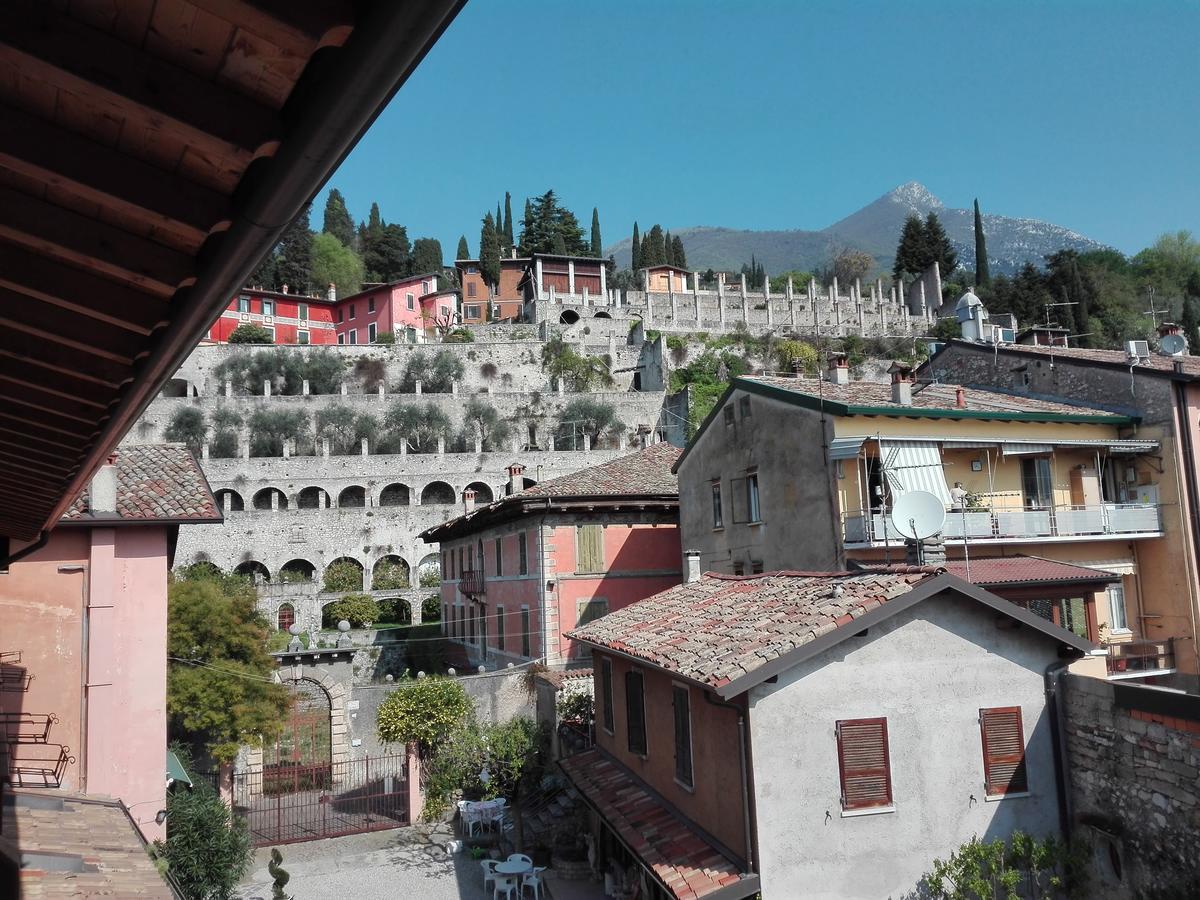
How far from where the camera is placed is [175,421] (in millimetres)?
53562

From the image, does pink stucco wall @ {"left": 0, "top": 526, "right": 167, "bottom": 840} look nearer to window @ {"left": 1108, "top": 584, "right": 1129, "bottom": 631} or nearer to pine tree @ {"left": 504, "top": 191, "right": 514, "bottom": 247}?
window @ {"left": 1108, "top": 584, "right": 1129, "bottom": 631}

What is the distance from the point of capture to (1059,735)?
35.7 ft

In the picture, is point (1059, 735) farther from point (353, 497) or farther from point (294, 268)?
point (294, 268)

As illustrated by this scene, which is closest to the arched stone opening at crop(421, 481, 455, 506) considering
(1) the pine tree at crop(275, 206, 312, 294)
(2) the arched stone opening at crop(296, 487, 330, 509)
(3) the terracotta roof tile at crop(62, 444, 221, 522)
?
(2) the arched stone opening at crop(296, 487, 330, 509)

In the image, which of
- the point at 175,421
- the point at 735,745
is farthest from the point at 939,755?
the point at 175,421

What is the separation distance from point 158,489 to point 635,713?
29.3 ft

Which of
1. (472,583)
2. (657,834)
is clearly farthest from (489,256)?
(657,834)

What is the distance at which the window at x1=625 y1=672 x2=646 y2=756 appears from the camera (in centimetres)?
1398

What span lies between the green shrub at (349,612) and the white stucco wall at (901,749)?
1393 inches

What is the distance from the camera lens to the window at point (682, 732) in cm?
1196

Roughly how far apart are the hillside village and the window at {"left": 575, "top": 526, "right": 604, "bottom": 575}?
0.14 meters

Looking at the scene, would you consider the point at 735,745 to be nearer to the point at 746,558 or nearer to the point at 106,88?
the point at 106,88

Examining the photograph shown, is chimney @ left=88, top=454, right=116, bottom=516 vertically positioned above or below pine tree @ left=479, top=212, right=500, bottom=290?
below

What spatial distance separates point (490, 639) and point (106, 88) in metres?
28.8
